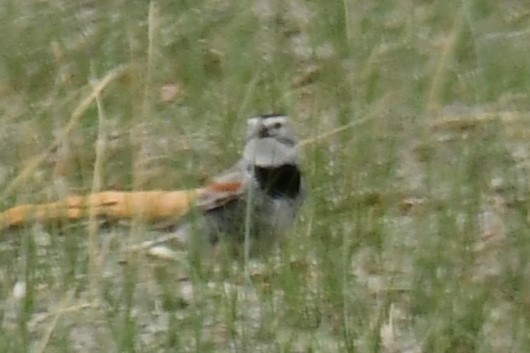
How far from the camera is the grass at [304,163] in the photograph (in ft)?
9.39

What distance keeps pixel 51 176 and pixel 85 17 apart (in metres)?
1.71

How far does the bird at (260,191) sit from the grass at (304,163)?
0.23 feet

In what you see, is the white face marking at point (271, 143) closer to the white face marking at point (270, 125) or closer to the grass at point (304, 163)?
the white face marking at point (270, 125)

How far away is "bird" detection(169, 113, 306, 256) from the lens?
11.1 feet

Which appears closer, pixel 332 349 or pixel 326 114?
pixel 332 349

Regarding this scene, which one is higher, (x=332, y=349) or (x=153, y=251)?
(x=153, y=251)

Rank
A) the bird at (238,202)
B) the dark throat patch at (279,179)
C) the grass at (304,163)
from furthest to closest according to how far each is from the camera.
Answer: the dark throat patch at (279,179) < the bird at (238,202) < the grass at (304,163)

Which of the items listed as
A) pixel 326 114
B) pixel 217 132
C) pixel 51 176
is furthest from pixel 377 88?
pixel 51 176

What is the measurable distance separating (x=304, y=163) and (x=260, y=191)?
0.20 meters

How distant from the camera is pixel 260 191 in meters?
3.46

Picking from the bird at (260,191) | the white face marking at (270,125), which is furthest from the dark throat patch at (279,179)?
the white face marking at (270,125)

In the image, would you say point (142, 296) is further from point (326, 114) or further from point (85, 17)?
point (85, 17)

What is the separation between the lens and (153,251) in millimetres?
3309

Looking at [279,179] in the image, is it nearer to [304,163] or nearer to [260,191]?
[260,191]
